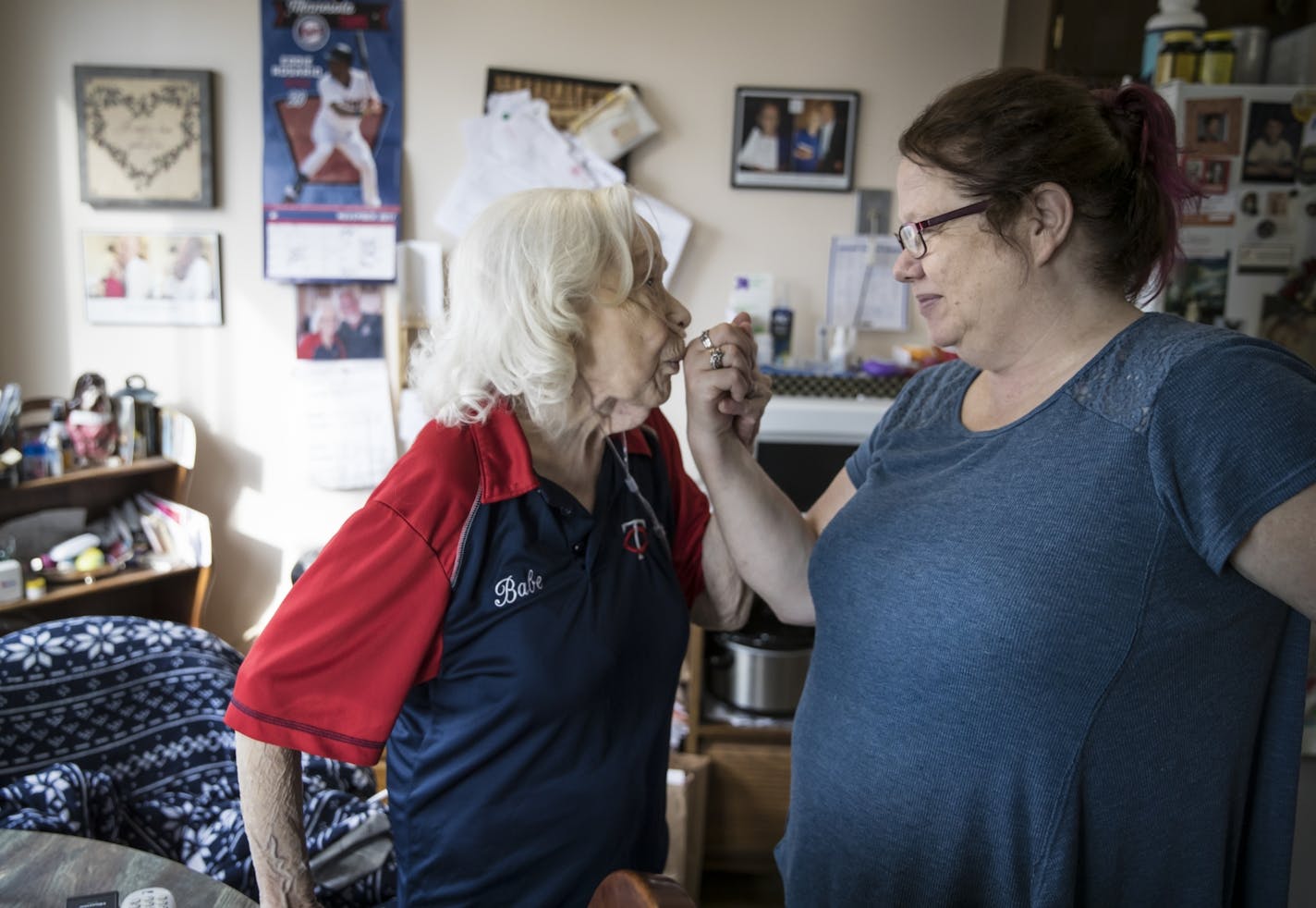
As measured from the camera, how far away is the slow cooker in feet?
8.18

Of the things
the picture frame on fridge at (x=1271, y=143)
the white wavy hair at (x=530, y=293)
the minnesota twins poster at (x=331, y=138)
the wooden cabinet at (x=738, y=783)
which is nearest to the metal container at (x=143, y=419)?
the minnesota twins poster at (x=331, y=138)

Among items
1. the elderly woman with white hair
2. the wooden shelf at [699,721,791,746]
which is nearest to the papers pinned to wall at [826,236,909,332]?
the wooden shelf at [699,721,791,746]

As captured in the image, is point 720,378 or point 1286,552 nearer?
point 1286,552

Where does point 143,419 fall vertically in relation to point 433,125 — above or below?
below

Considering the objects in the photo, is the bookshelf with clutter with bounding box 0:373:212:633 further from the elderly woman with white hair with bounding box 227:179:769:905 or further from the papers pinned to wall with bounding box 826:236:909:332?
→ the papers pinned to wall with bounding box 826:236:909:332

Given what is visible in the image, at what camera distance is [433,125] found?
9.30ft

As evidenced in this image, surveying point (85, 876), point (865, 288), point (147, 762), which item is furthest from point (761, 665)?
point (85, 876)

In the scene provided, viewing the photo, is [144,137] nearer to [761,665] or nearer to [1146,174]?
[761,665]

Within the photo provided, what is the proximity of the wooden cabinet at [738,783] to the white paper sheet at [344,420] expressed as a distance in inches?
44.9

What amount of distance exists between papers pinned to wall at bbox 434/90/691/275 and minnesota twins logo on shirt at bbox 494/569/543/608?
188cm

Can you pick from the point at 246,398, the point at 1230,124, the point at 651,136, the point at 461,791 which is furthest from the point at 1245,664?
the point at 246,398

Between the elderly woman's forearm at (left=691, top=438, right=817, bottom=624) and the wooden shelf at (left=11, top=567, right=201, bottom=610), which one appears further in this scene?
the wooden shelf at (left=11, top=567, right=201, bottom=610)

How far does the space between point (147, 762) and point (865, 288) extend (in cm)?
220

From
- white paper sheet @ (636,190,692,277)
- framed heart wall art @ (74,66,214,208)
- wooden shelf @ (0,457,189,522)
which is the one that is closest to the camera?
wooden shelf @ (0,457,189,522)
